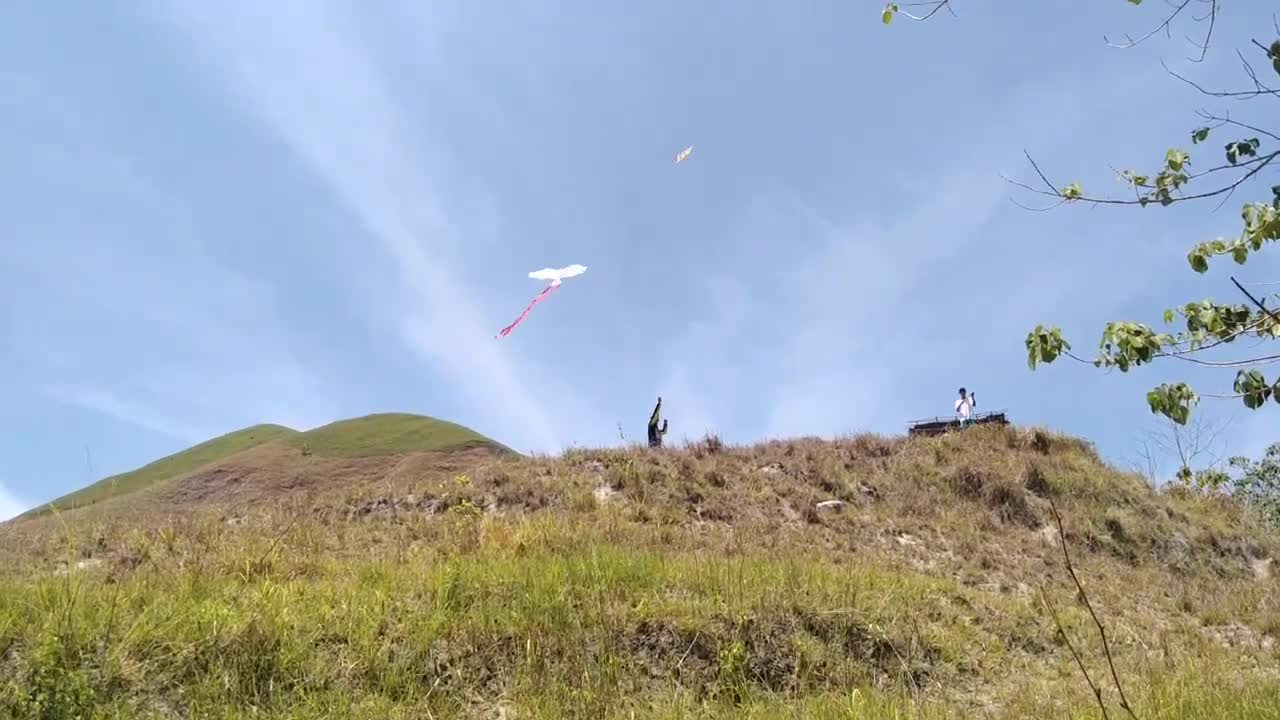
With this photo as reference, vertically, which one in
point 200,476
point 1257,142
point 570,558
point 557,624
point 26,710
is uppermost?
point 200,476

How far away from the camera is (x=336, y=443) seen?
31.4 m

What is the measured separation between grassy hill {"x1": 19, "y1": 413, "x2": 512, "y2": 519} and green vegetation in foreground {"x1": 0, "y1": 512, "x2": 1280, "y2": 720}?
22534 mm

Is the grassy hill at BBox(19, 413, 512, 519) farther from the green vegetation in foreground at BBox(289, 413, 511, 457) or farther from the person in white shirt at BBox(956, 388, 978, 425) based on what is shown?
the person in white shirt at BBox(956, 388, 978, 425)

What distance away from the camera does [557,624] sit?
17.0ft

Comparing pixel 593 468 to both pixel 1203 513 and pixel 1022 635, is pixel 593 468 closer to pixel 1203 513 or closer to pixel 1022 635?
pixel 1022 635

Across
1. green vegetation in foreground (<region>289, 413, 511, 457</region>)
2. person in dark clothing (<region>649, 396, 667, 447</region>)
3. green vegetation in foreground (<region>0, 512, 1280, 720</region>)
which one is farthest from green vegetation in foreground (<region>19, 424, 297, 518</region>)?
green vegetation in foreground (<region>0, 512, 1280, 720</region>)

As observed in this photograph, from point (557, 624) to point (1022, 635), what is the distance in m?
4.64

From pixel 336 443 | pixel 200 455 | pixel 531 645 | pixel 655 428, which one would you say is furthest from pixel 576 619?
pixel 200 455

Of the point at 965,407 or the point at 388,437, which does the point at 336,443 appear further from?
the point at 965,407

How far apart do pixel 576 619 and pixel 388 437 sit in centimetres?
3024

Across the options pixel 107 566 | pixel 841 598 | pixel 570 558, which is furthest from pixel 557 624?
pixel 107 566

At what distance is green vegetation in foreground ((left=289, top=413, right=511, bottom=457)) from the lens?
98.7 feet

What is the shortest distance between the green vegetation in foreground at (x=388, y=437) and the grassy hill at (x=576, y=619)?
18453 millimetres

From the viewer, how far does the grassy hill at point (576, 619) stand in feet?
13.6
